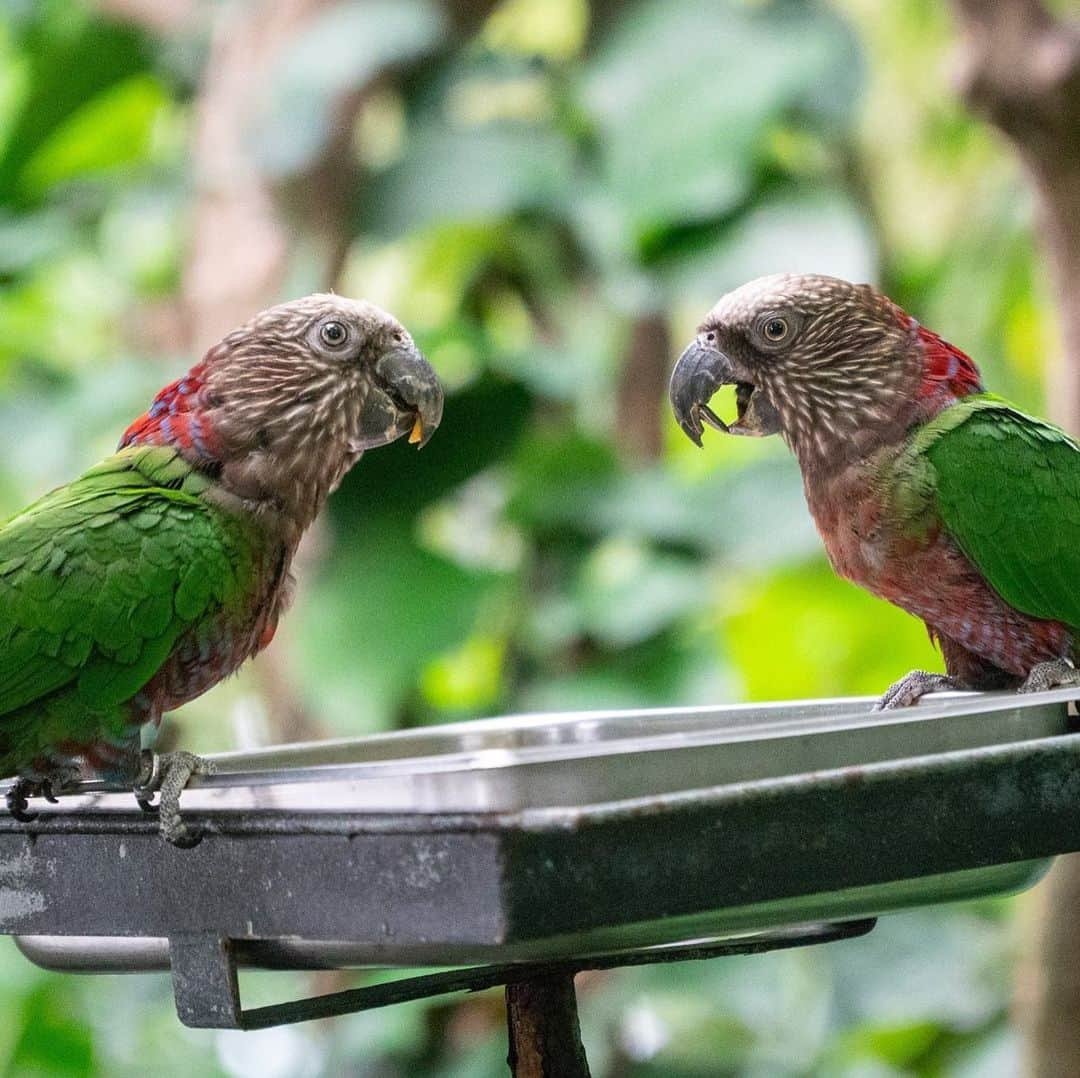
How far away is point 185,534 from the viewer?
1438 millimetres

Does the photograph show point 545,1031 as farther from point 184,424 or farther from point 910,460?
point 910,460

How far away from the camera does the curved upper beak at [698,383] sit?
1771 millimetres

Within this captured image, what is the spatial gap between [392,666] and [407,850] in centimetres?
196

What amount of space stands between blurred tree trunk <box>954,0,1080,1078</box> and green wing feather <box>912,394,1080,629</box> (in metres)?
0.73

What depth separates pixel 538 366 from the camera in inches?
121

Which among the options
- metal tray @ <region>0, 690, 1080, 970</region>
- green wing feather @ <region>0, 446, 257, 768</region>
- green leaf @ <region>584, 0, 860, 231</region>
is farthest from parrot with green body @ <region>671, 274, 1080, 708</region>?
green leaf @ <region>584, 0, 860, 231</region>

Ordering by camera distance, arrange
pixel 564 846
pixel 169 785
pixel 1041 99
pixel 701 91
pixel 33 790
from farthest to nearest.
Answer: pixel 701 91 → pixel 1041 99 → pixel 33 790 → pixel 169 785 → pixel 564 846

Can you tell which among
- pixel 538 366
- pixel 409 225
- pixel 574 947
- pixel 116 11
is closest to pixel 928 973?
pixel 538 366

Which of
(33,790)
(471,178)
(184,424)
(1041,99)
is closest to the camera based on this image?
(33,790)

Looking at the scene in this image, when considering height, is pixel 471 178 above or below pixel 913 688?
above

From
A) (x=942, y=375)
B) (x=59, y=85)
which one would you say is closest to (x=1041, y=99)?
(x=942, y=375)

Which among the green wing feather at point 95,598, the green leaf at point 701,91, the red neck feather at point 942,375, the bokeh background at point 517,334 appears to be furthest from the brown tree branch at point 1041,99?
the green wing feather at point 95,598

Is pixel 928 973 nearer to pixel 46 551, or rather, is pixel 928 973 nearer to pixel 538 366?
pixel 538 366

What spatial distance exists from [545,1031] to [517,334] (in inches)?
108
